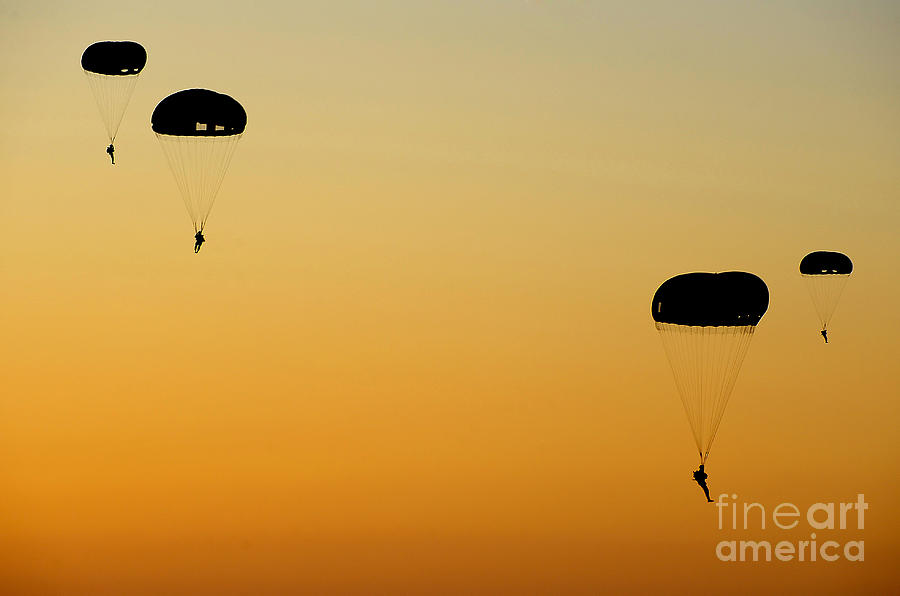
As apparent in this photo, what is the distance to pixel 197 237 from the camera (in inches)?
1130

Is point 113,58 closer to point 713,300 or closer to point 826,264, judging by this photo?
point 713,300

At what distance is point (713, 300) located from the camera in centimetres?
2548

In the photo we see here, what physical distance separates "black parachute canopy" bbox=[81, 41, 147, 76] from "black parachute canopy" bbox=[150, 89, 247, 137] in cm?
195

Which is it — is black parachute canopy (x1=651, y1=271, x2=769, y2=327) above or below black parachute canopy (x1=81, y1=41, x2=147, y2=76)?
below

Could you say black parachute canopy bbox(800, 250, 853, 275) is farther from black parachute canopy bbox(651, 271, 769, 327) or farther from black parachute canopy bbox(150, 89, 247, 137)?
black parachute canopy bbox(150, 89, 247, 137)

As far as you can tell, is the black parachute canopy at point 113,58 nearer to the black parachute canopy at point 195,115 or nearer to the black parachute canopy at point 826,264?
the black parachute canopy at point 195,115

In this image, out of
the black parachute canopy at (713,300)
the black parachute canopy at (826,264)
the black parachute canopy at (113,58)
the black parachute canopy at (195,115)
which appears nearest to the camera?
the black parachute canopy at (713,300)

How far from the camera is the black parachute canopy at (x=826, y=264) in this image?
3456cm

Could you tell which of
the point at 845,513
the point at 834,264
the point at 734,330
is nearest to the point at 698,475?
the point at 734,330

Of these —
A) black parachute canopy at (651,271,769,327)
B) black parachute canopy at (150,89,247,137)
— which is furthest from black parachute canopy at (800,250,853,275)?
black parachute canopy at (150,89,247,137)

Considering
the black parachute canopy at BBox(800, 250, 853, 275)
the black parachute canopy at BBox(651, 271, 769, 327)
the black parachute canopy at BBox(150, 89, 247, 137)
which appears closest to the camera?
the black parachute canopy at BBox(651, 271, 769, 327)

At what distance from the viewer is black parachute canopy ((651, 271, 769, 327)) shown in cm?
2548

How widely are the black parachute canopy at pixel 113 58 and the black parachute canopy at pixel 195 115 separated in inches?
76.8

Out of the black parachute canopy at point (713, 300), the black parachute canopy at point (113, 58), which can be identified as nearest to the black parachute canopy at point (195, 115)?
the black parachute canopy at point (113, 58)
